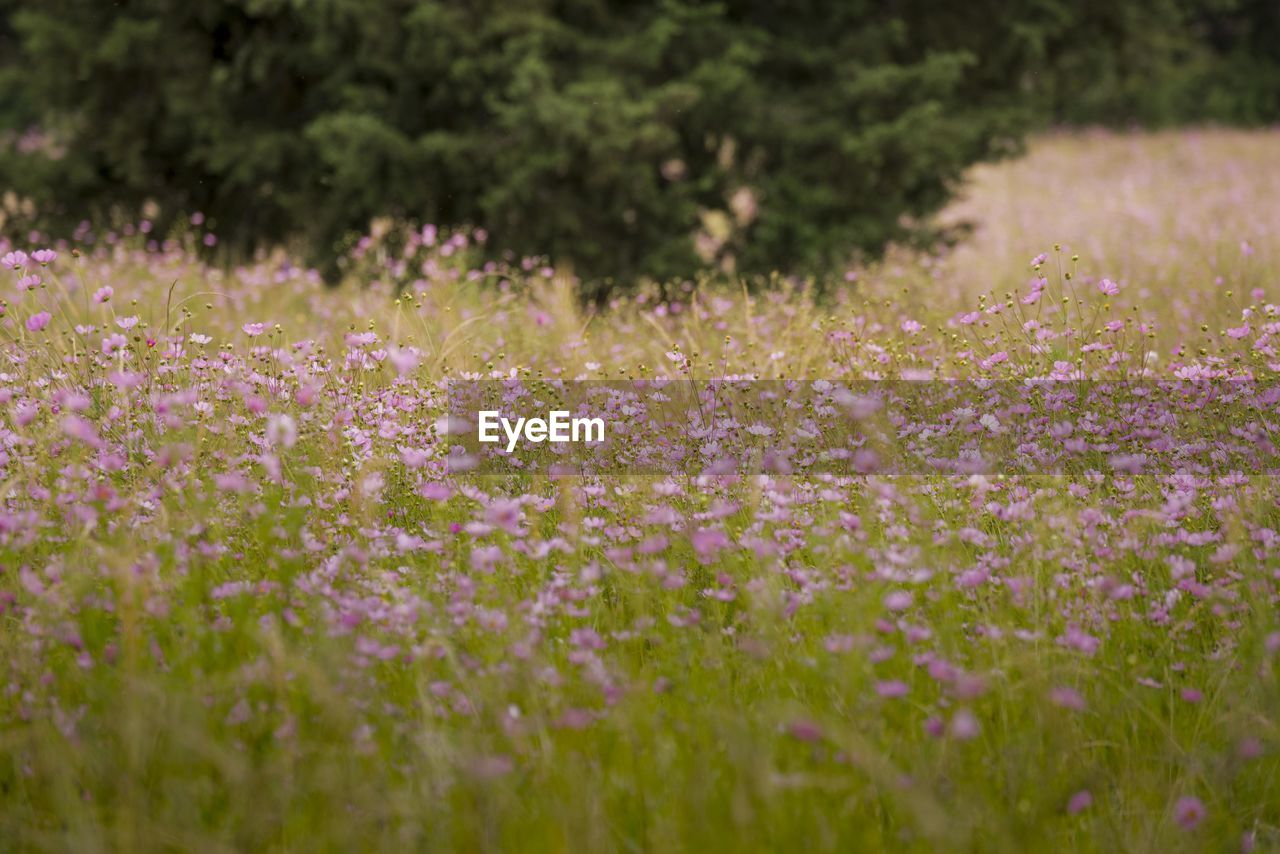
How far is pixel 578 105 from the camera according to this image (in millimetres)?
6395

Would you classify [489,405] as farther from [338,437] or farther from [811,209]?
[811,209]

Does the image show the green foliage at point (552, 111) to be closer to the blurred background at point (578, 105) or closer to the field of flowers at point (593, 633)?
the blurred background at point (578, 105)

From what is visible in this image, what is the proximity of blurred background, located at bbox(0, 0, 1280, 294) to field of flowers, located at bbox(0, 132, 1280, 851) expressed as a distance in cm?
282

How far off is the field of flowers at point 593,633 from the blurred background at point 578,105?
9.26ft

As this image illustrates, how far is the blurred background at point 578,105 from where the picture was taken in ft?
22.2

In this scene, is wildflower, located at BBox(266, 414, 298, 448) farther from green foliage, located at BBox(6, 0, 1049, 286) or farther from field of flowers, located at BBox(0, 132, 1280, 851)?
green foliage, located at BBox(6, 0, 1049, 286)

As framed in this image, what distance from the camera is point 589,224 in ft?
23.8

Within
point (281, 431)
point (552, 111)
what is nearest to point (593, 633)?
point (281, 431)

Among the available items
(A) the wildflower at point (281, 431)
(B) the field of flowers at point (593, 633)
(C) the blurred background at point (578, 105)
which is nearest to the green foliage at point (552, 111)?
(C) the blurred background at point (578, 105)

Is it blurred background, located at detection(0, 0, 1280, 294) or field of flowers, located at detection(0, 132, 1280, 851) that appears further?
blurred background, located at detection(0, 0, 1280, 294)

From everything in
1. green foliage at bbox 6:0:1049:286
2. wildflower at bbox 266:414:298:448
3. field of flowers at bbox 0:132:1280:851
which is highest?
green foliage at bbox 6:0:1049:286

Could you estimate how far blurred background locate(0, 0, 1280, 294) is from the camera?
22.2ft

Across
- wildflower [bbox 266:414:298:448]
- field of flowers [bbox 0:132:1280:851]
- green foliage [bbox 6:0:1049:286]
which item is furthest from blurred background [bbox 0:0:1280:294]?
wildflower [bbox 266:414:298:448]

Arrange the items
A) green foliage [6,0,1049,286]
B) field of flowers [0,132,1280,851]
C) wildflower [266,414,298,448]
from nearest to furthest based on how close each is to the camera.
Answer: field of flowers [0,132,1280,851] → wildflower [266,414,298,448] → green foliage [6,0,1049,286]
